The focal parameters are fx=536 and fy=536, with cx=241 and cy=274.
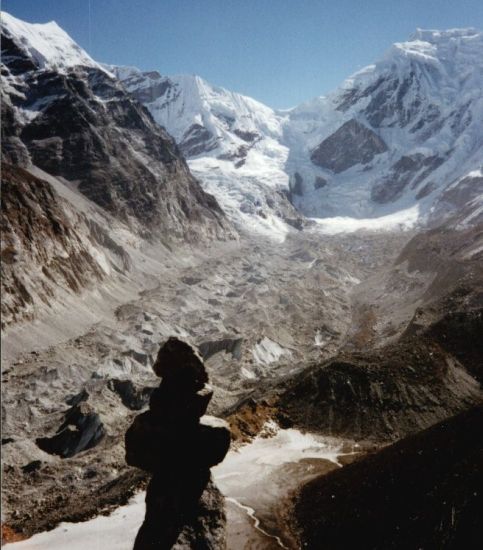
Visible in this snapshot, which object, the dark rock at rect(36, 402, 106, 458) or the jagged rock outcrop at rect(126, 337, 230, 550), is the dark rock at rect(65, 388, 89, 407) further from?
the jagged rock outcrop at rect(126, 337, 230, 550)

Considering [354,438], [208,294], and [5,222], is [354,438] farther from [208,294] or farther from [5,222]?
[208,294]

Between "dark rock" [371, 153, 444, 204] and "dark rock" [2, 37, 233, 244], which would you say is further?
"dark rock" [371, 153, 444, 204]

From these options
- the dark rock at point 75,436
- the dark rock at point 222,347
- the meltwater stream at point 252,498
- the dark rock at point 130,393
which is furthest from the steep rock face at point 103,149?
the meltwater stream at point 252,498

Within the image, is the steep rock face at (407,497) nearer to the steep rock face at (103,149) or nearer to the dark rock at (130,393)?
the dark rock at (130,393)

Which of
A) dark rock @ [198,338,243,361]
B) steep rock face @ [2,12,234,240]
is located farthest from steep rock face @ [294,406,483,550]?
steep rock face @ [2,12,234,240]

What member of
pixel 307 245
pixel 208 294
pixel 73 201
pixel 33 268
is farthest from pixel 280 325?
pixel 307 245

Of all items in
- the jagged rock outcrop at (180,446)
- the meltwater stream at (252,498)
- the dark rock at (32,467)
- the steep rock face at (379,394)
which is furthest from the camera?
the steep rock face at (379,394)

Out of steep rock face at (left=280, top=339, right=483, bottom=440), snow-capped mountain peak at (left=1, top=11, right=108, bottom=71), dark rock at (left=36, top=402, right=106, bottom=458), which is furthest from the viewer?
snow-capped mountain peak at (left=1, top=11, right=108, bottom=71)
